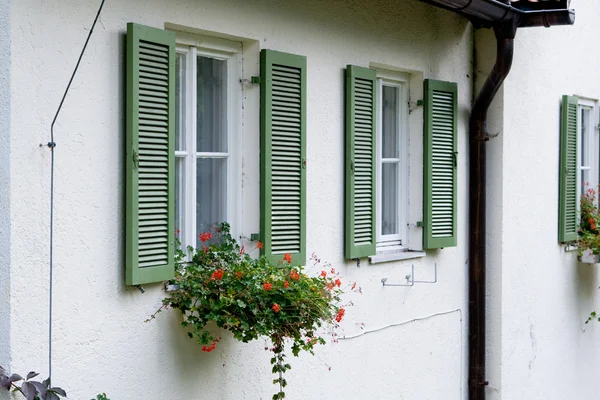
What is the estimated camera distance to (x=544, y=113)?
8.99 meters

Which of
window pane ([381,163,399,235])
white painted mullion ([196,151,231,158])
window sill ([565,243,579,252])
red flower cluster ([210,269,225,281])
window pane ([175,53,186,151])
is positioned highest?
window pane ([175,53,186,151])

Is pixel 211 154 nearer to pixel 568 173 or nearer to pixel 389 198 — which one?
pixel 389 198

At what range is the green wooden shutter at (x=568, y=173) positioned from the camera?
9.31 m

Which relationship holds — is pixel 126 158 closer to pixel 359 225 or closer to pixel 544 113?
pixel 359 225

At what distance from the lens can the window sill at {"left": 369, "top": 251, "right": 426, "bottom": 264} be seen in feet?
22.8

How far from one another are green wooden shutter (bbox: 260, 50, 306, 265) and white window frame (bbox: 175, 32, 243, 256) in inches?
5.4

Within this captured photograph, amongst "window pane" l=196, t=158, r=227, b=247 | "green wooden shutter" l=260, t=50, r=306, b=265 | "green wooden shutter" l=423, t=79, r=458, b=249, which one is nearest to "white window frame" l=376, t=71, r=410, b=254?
"green wooden shutter" l=423, t=79, r=458, b=249

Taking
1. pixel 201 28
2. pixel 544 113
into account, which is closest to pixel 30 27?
pixel 201 28

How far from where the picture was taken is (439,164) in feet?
25.3

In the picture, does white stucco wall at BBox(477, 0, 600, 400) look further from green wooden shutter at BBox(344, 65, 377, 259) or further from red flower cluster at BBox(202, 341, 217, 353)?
red flower cluster at BBox(202, 341, 217, 353)

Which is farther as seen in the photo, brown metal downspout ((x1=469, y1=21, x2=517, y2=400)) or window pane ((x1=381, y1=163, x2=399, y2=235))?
brown metal downspout ((x1=469, y1=21, x2=517, y2=400))

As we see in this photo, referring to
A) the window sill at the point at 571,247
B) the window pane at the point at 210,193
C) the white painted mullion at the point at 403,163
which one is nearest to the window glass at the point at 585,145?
the window sill at the point at 571,247

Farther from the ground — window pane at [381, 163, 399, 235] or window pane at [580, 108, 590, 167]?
window pane at [580, 108, 590, 167]

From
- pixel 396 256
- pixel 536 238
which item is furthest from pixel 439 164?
pixel 536 238
